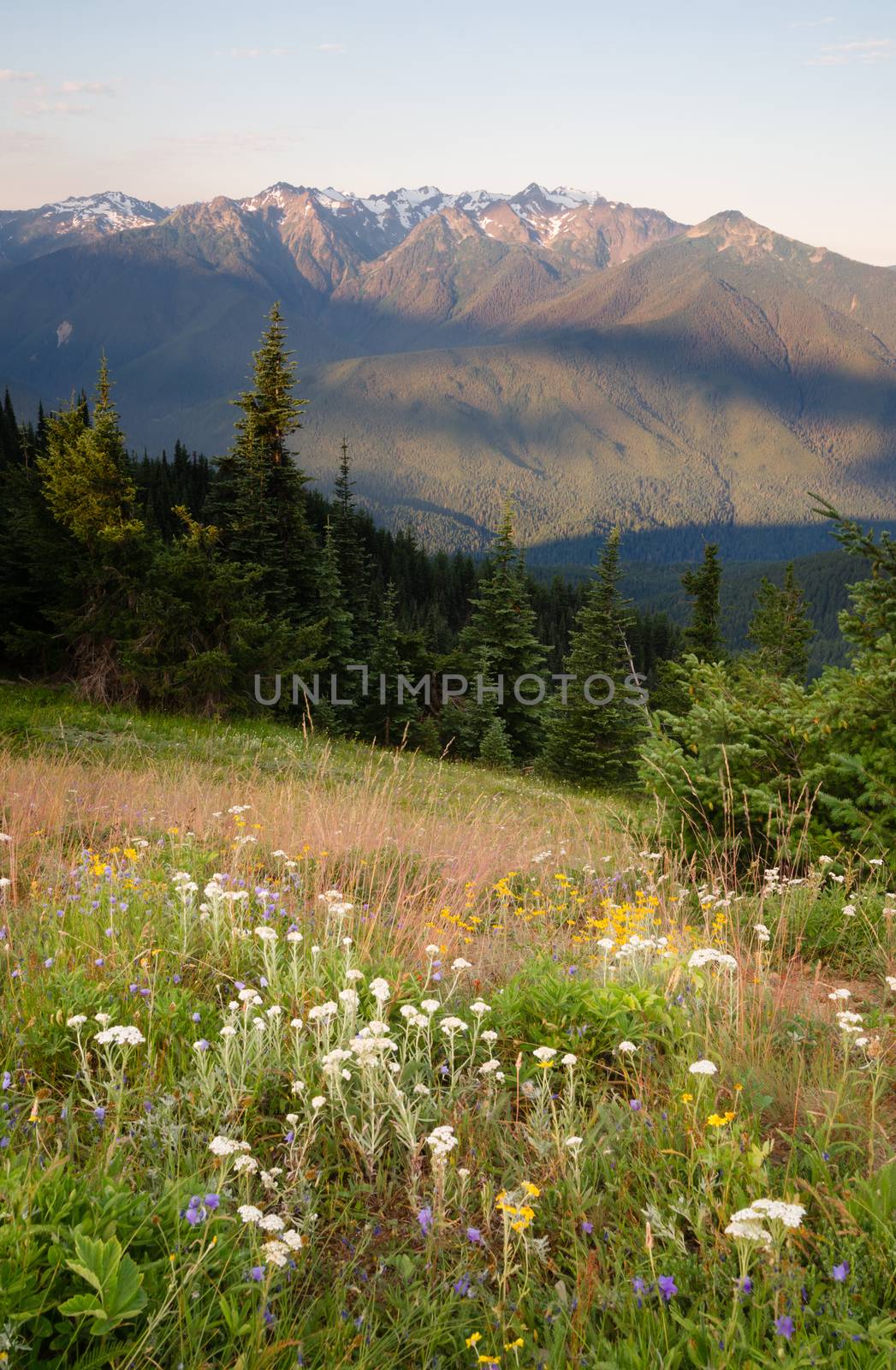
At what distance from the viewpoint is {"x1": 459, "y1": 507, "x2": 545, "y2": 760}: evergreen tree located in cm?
3484

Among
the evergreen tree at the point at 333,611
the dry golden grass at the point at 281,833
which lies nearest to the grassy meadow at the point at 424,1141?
the dry golden grass at the point at 281,833

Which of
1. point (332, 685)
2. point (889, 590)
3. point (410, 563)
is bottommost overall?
point (332, 685)

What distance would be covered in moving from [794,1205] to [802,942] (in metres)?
3.50

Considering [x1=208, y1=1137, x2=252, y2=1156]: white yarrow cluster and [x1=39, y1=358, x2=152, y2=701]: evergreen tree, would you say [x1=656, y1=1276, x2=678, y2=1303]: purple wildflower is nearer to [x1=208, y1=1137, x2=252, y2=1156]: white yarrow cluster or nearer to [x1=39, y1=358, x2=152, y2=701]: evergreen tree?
[x1=208, y1=1137, x2=252, y2=1156]: white yarrow cluster

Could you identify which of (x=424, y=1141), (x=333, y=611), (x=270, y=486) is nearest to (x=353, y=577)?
(x=333, y=611)

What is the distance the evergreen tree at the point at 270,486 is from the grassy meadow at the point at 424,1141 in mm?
23076

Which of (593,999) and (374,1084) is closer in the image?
(374,1084)

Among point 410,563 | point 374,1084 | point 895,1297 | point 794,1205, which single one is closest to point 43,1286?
point 374,1084

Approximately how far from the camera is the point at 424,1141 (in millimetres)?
2695

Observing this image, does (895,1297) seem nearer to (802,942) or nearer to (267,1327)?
(267,1327)

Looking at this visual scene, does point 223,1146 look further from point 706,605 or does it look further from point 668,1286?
point 706,605

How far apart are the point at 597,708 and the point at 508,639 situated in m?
5.76

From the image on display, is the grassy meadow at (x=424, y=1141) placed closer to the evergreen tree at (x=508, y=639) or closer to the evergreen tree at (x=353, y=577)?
the evergreen tree at (x=508, y=639)

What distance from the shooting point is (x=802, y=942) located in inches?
199
